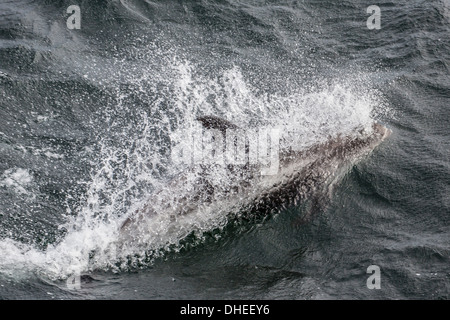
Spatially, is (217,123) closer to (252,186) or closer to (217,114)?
(252,186)

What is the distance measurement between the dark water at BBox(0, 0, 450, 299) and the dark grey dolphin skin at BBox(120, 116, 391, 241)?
0.60 ft

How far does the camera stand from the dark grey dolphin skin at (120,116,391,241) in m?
8.86

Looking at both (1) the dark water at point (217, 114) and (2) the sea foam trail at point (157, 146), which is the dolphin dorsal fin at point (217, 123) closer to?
(2) the sea foam trail at point (157, 146)

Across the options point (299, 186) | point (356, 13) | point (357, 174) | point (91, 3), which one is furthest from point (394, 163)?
point (91, 3)

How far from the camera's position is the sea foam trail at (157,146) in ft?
27.1

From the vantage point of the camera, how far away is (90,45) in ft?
42.1

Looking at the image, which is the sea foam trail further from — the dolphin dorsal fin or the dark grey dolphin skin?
the dolphin dorsal fin

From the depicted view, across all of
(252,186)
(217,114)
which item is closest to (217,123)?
(252,186)

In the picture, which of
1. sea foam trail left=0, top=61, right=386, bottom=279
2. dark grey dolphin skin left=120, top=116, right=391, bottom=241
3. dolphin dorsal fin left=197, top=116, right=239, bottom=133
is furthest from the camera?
dolphin dorsal fin left=197, top=116, right=239, bottom=133

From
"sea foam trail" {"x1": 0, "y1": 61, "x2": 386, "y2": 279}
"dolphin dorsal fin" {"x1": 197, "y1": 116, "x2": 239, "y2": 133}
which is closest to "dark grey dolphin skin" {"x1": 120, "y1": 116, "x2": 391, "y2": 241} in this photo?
"dolphin dorsal fin" {"x1": 197, "y1": 116, "x2": 239, "y2": 133}

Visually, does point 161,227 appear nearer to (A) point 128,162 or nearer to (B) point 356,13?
(A) point 128,162

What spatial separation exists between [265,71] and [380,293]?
18.3 ft
